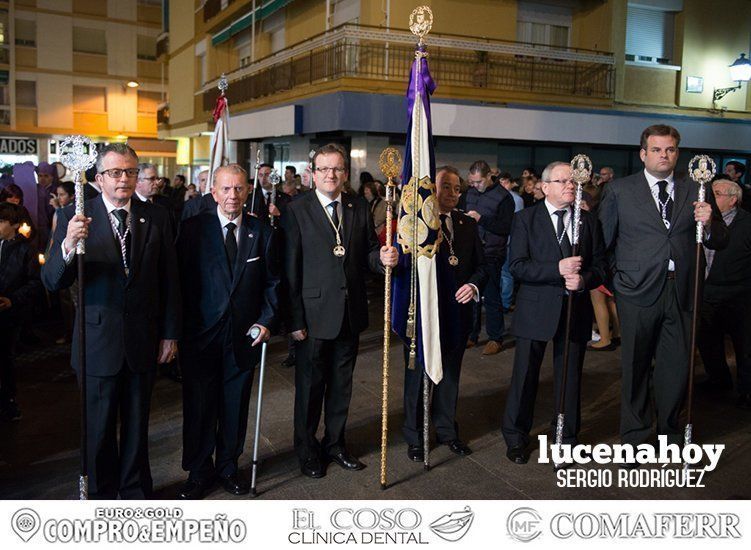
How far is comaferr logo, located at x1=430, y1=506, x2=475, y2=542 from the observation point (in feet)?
12.7

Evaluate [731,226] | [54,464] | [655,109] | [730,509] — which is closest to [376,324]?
[731,226]

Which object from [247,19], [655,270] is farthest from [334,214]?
[247,19]

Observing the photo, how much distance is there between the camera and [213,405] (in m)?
4.45

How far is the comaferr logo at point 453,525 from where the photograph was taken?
12.7 feet

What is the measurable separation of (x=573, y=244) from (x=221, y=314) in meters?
2.33

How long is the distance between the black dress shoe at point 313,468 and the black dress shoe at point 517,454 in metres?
1.30

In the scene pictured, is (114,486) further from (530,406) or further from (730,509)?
(730,509)

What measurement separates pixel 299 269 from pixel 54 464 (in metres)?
2.12

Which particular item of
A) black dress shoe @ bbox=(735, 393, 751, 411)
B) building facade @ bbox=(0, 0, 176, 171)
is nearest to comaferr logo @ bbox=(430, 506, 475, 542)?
black dress shoe @ bbox=(735, 393, 751, 411)

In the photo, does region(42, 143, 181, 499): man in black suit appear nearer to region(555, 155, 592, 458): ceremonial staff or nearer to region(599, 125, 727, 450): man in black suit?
region(555, 155, 592, 458): ceremonial staff

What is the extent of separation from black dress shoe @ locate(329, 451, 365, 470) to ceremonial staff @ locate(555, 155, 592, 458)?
1358 mm

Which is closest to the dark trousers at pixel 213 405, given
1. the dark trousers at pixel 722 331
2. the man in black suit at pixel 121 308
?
the man in black suit at pixel 121 308

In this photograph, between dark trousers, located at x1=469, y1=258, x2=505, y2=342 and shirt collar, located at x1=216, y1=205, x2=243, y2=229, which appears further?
dark trousers, located at x1=469, y1=258, x2=505, y2=342

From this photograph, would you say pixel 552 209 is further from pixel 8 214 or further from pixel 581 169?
pixel 8 214
